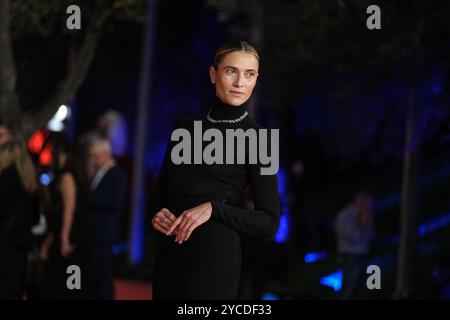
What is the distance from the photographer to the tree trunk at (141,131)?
19.6 m

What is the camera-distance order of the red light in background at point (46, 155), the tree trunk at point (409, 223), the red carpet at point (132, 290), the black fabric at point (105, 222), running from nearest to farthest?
the black fabric at point (105, 222) < the red carpet at point (132, 290) < the tree trunk at point (409, 223) < the red light in background at point (46, 155)

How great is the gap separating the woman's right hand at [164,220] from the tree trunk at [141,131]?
50.9 feet

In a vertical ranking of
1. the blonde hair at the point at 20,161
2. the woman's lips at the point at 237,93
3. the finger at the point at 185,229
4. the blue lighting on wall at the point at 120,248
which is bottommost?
the finger at the point at 185,229

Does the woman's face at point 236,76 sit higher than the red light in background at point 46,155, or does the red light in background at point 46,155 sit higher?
the red light in background at point 46,155

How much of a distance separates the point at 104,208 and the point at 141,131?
969 cm

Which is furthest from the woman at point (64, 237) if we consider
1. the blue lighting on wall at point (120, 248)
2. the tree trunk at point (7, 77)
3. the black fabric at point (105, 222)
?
the blue lighting on wall at point (120, 248)

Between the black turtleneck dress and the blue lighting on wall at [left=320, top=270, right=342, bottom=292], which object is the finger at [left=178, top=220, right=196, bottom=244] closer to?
the black turtleneck dress

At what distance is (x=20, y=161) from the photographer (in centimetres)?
828

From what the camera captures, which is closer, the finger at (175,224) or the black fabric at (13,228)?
the finger at (175,224)

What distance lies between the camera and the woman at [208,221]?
4121 mm

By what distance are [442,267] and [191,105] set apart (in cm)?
1077
